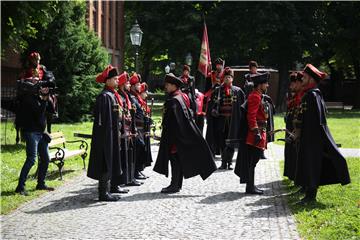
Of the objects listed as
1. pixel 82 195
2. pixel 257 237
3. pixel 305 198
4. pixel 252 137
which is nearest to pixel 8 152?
pixel 82 195

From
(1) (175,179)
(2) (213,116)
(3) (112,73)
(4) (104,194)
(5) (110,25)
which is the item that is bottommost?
(4) (104,194)

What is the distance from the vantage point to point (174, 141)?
10148 mm

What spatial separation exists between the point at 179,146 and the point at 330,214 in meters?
3.00

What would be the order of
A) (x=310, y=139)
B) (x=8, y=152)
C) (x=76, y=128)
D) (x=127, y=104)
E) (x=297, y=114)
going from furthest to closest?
(x=76, y=128)
(x=8, y=152)
(x=127, y=104)
(x=297, y=114)
(x=310, y=139)

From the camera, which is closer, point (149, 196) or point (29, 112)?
point (29, 112)

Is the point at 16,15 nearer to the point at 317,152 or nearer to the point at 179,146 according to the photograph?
the point at 179,146

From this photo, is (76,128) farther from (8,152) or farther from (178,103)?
(178,103)

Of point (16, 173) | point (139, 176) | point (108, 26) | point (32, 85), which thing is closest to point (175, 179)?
point (139, 176)

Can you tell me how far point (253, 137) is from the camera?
987 centimetres

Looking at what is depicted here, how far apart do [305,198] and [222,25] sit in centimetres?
3251

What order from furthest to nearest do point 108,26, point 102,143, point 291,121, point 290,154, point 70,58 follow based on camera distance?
point 108,26 < point 70,58 < point 291,121 < point 290,154 < point 102,143

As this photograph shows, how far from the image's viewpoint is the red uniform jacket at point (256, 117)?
9.85m

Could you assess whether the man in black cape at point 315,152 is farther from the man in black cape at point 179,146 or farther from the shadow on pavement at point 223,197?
the man in black cape at point 179,146

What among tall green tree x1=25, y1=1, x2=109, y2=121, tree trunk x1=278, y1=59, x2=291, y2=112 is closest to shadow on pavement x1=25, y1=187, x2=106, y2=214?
tall green tree x1=25, y1=1, x2=109, y2=121
